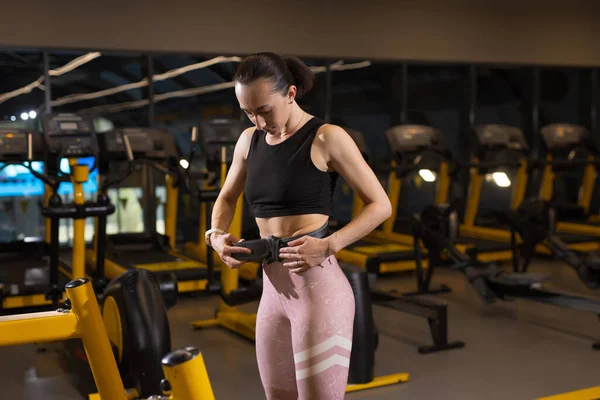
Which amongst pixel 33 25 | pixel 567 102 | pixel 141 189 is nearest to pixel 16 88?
pixel 33 25

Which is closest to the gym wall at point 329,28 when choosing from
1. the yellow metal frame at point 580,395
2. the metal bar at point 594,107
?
the metal bar at point 594,107

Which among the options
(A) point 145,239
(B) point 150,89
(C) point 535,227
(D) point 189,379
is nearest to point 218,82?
(B) point 150,89

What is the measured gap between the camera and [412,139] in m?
7.32

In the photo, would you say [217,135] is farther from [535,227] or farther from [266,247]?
[266,247]

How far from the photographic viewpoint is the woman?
196 cm

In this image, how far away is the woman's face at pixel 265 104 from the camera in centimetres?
193

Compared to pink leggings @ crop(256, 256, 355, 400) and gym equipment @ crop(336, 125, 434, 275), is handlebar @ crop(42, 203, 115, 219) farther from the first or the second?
pink leggings @ crop(256, 256, 355, 400)

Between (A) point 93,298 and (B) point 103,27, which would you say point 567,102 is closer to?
(B) point 103,27

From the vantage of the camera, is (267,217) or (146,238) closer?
(267,217)

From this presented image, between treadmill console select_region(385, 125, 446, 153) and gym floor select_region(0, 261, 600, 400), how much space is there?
178cm

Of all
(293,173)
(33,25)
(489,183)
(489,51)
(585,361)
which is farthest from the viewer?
(489,183)

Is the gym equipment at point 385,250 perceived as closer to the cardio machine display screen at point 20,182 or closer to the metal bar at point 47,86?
the cardio machine display screen at point 20,182

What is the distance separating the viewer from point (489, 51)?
9.18m

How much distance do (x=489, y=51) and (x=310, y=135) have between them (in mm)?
7723
